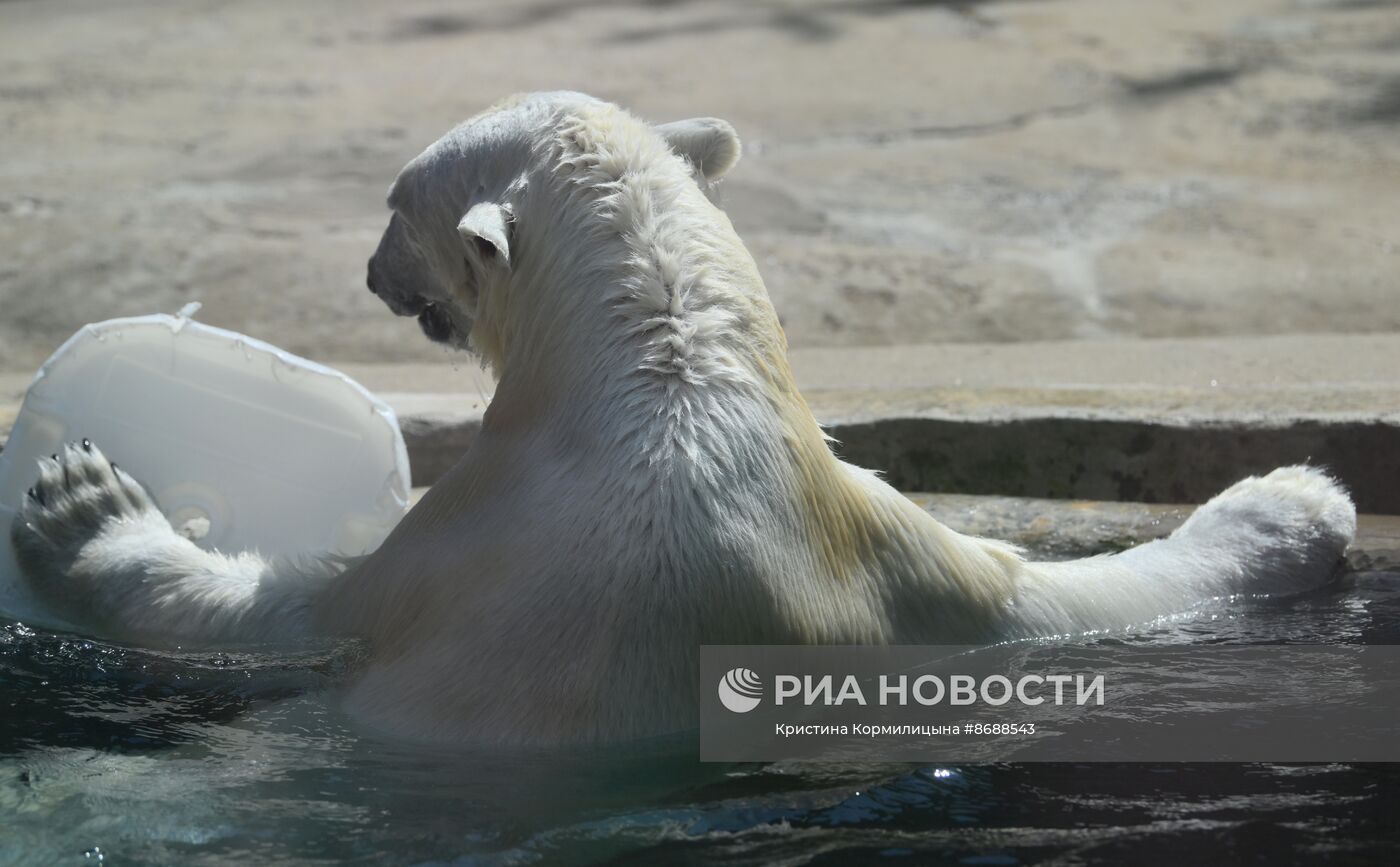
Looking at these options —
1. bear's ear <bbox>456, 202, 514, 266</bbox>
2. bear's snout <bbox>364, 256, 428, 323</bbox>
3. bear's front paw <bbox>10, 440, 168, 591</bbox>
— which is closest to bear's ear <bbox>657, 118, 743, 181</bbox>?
bear's ear <bbox>456, 202, 514, 266</bbox>

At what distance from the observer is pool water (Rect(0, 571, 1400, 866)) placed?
182 centimetres

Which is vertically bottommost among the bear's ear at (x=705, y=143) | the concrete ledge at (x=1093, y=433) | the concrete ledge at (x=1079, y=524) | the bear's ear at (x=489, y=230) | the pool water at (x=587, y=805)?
the pool water at (x=587, y=805)

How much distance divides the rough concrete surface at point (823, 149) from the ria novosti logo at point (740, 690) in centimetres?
328

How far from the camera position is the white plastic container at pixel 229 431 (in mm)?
3092

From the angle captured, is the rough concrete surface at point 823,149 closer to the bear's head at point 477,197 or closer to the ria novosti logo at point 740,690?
the bear's head at point 477,197

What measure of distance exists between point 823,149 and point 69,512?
499cm

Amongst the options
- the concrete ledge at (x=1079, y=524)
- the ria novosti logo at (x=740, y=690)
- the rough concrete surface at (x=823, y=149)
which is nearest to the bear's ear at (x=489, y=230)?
the ria novosti logo at (x=740, y=690)

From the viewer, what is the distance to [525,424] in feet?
7.80

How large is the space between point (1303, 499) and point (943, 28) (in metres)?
6.87

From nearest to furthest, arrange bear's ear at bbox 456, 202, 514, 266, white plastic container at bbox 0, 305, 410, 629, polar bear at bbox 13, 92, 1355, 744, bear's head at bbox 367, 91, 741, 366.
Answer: polar bear at bbox 13, 92, 1355, 744 → bear's ear at bbox 456, 202, 514, 266 → bear's head at bbox 367, 91, 741, 366 → white plastic container at bbox 0, 305, 410, 629

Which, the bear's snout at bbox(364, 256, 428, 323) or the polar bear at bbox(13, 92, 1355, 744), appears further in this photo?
the bear's snout at bbox(364, 256, 428, 323)

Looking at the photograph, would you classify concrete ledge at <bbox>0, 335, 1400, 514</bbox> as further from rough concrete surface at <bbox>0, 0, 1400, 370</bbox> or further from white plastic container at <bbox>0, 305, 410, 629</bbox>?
rough concrete surface at <bbox>0, 0, 1400, 370</bbox>

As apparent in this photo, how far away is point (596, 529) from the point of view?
212 centimetres

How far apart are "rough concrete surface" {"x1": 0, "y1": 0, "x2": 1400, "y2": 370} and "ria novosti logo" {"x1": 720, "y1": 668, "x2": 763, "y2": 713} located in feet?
10.7
